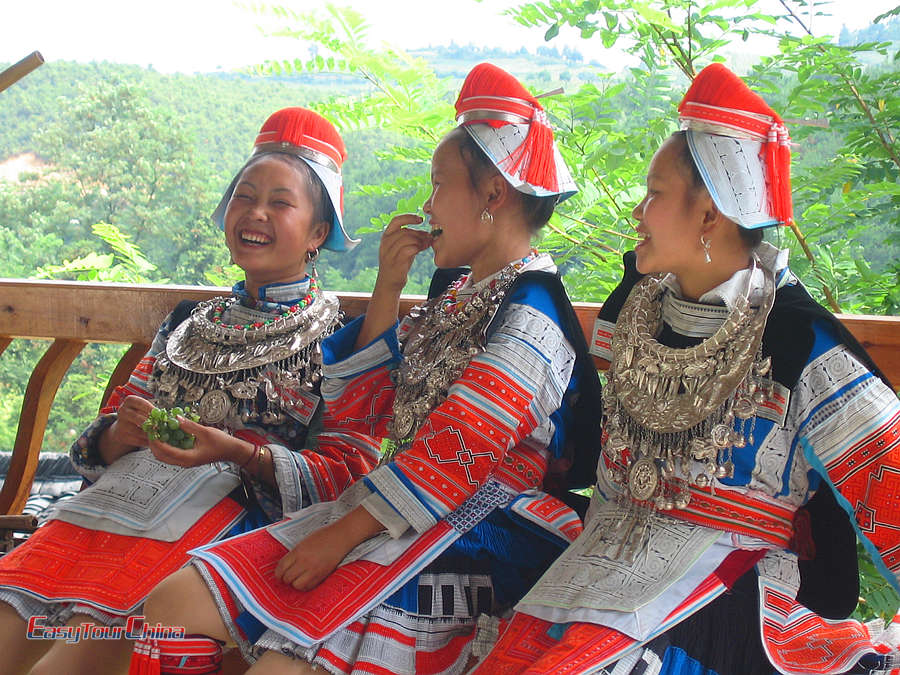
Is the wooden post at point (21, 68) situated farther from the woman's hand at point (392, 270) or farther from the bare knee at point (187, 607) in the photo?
the bare knee at point (187, 607)

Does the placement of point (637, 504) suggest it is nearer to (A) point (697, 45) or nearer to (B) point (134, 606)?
(B) point (134, 606)

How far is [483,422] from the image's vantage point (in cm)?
144

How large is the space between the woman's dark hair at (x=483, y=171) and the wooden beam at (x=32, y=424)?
132cm

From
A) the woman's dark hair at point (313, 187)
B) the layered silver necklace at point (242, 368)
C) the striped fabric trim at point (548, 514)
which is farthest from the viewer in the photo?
the woman's dark hair at point (313, 187)

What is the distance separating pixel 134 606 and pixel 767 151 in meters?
1.40

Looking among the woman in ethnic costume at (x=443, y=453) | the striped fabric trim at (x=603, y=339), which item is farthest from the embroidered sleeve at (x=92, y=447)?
the striped fabric trim at (x=603, y=339)

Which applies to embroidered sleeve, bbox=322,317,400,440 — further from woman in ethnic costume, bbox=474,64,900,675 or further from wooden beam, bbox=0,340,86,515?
wooden beam, bbox=0,340,86,515

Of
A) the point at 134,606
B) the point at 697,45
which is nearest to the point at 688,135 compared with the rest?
the point at 134,606

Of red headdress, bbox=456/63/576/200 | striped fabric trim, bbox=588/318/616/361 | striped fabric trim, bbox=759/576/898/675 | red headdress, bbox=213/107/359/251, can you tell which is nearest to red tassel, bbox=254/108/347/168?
red headdress, bbox=213/107/359/251

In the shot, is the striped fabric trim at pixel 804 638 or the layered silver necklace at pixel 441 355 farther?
the layered silver necklace at pixel 441 355

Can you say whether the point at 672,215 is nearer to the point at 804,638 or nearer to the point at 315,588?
the point at 804,638

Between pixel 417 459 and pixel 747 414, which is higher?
pixel 747 414

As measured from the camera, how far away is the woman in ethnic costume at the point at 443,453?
1.36 m

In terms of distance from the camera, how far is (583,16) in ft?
8.39
